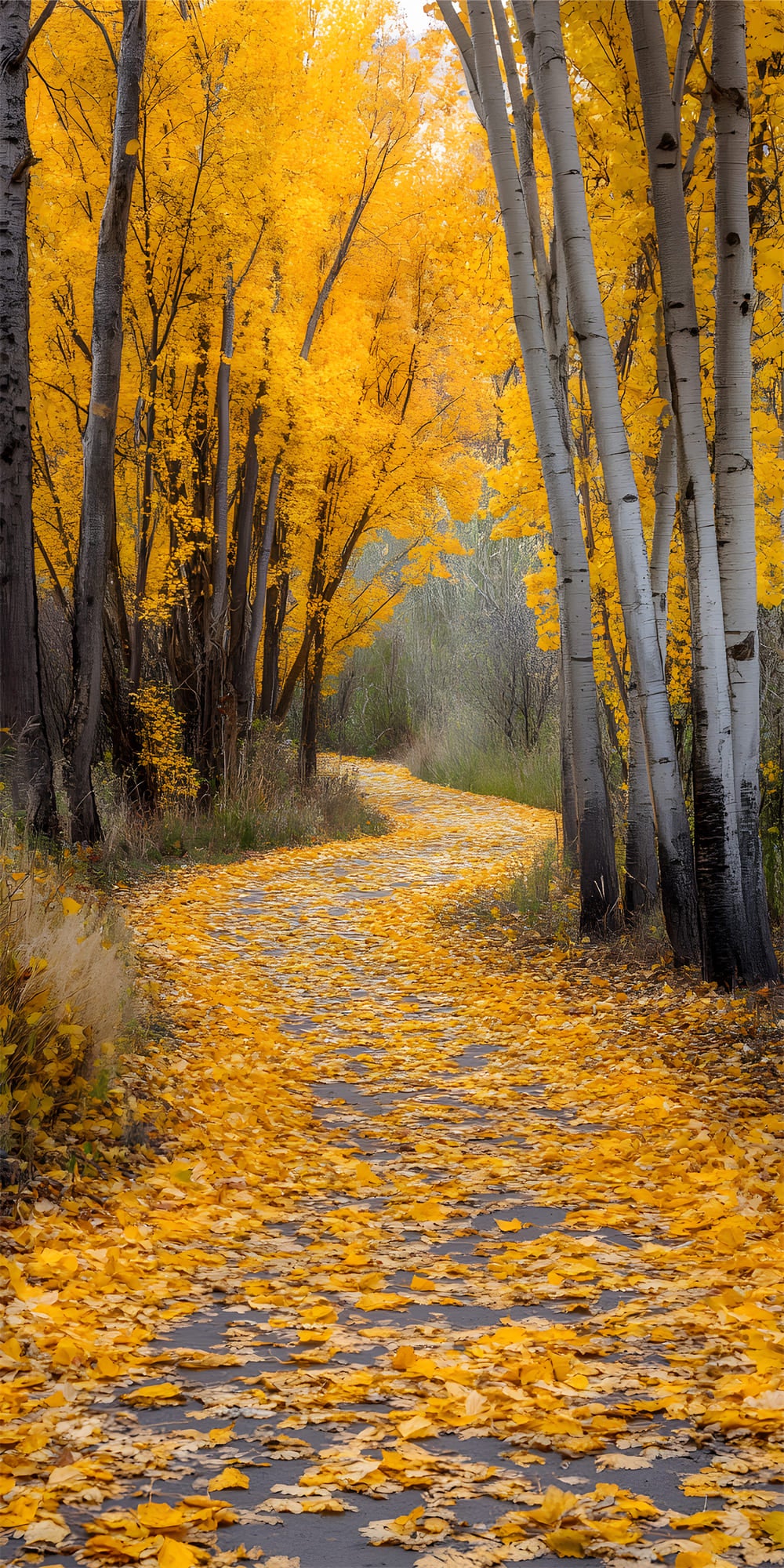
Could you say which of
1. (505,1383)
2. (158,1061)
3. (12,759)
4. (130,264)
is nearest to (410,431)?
(130,264)

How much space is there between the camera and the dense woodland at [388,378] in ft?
18.1

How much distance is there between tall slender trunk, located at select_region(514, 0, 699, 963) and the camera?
599cm

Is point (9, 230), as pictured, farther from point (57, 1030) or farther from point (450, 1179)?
point (450, 1179)

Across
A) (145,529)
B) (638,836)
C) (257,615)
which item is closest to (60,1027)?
(638,836)

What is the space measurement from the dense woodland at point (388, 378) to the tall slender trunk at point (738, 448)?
0.02 m

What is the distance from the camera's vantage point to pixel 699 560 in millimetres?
5383

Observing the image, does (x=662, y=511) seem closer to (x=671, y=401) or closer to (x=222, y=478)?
(x=671, y=401)

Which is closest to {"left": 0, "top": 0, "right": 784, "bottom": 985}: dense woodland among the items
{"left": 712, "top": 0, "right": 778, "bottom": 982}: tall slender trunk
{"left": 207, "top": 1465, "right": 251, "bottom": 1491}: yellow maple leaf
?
{"left": 712, "top": 0, "right": 778, "bottom": 982}: tall slender trunk

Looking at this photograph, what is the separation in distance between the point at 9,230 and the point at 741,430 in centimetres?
406

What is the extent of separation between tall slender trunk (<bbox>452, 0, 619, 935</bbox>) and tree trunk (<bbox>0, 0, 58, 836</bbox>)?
2.50m

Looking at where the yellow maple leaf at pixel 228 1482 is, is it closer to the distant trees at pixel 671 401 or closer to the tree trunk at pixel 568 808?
the distant trees at pixel 671 401

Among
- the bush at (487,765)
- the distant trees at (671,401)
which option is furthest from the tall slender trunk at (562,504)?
the bush at (487,765)

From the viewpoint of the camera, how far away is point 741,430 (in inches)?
209

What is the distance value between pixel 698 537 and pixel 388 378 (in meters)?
8.24
